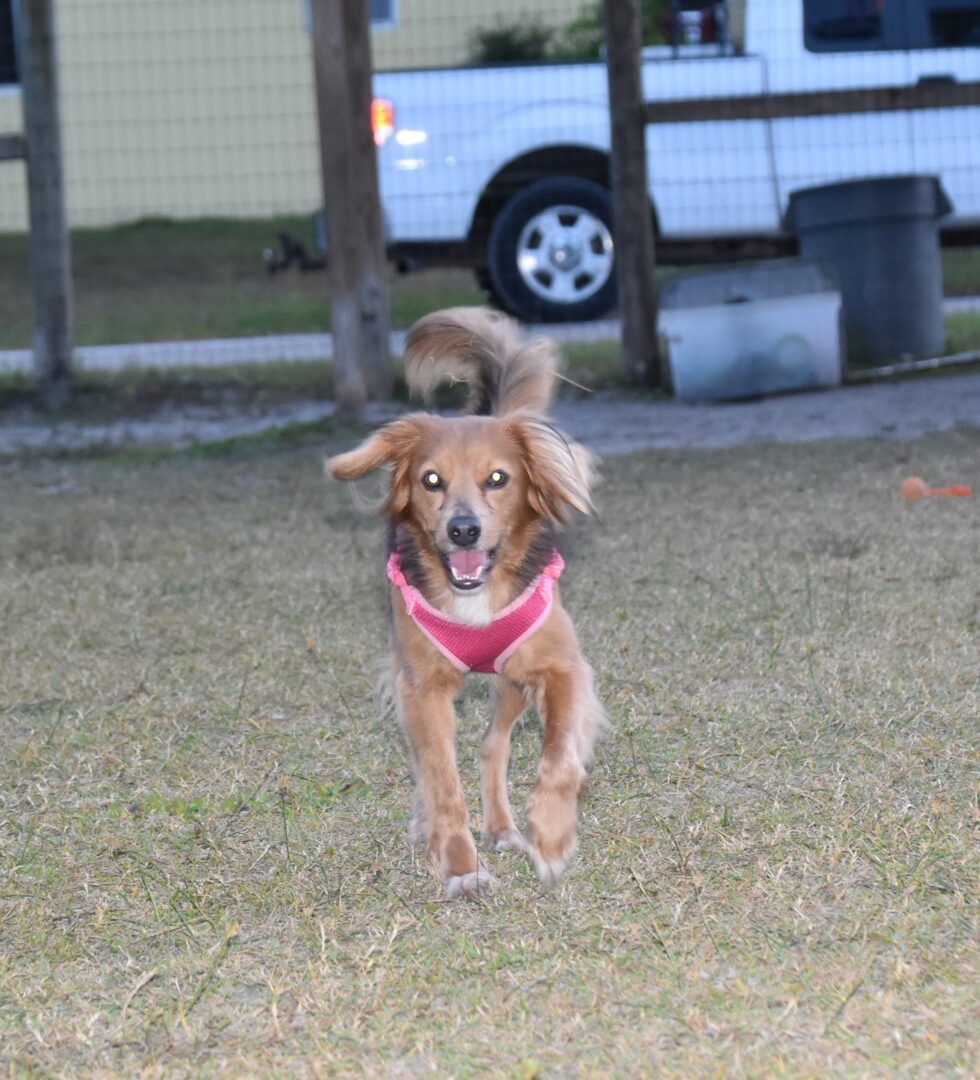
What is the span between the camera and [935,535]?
16.5ft

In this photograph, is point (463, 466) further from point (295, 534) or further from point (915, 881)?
point (295, 534)

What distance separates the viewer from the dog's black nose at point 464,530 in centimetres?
292

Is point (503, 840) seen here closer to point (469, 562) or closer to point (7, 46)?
point (469, 562)

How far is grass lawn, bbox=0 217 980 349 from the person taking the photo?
12.7 meters

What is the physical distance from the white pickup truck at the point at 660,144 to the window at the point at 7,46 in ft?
33.0

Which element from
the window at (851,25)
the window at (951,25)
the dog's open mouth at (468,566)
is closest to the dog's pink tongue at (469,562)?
the dog's open mouth at (468,566)

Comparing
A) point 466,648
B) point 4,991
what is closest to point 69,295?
point 466,648

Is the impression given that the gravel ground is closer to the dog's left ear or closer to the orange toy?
the orange toy

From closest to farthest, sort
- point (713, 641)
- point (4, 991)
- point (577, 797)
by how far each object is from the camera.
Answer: point (4, 991)
point (577, 797)
point (713, 641)

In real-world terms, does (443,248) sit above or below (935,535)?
above

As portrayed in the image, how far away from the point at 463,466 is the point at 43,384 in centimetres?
594

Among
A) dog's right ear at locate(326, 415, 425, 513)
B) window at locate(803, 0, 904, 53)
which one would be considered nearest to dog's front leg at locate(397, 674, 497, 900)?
dog's right ear at locate(326, 415, 425, 513)

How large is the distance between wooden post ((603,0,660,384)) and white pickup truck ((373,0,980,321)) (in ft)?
4.17

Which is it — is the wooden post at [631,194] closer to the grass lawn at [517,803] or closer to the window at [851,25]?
the window at [851,25]
